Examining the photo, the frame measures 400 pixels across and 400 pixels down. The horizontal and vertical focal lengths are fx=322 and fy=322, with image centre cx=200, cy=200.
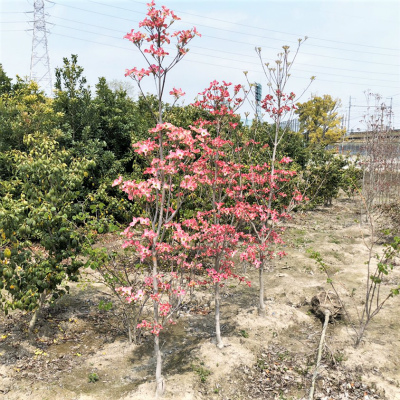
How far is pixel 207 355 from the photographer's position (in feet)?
16.5

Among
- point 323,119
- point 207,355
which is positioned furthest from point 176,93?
point 323,119

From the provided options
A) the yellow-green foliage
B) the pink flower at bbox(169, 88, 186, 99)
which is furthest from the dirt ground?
the yellow-green foliage

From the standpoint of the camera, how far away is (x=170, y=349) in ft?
17.7

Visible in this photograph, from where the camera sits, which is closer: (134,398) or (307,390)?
(134,398)

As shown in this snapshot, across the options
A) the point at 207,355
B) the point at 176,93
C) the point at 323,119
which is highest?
the point at 323,119

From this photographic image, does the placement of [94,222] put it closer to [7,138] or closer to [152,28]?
[152,28]

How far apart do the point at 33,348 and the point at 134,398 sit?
2.07m

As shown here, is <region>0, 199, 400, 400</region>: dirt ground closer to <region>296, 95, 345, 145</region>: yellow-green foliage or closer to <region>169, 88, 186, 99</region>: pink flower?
<region>169, 88, 186, 99</region>: pink flower

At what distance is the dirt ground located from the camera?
4.39 meters

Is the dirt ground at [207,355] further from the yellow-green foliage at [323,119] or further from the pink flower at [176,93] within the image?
the yellow-green foliage at [323,119]

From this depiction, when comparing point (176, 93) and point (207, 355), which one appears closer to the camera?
point (176, 93)

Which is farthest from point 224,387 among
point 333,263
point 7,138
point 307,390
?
point 7,138

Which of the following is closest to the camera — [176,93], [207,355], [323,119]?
[176,93]

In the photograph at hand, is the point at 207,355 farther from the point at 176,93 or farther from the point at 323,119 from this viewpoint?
the point at 323,119
